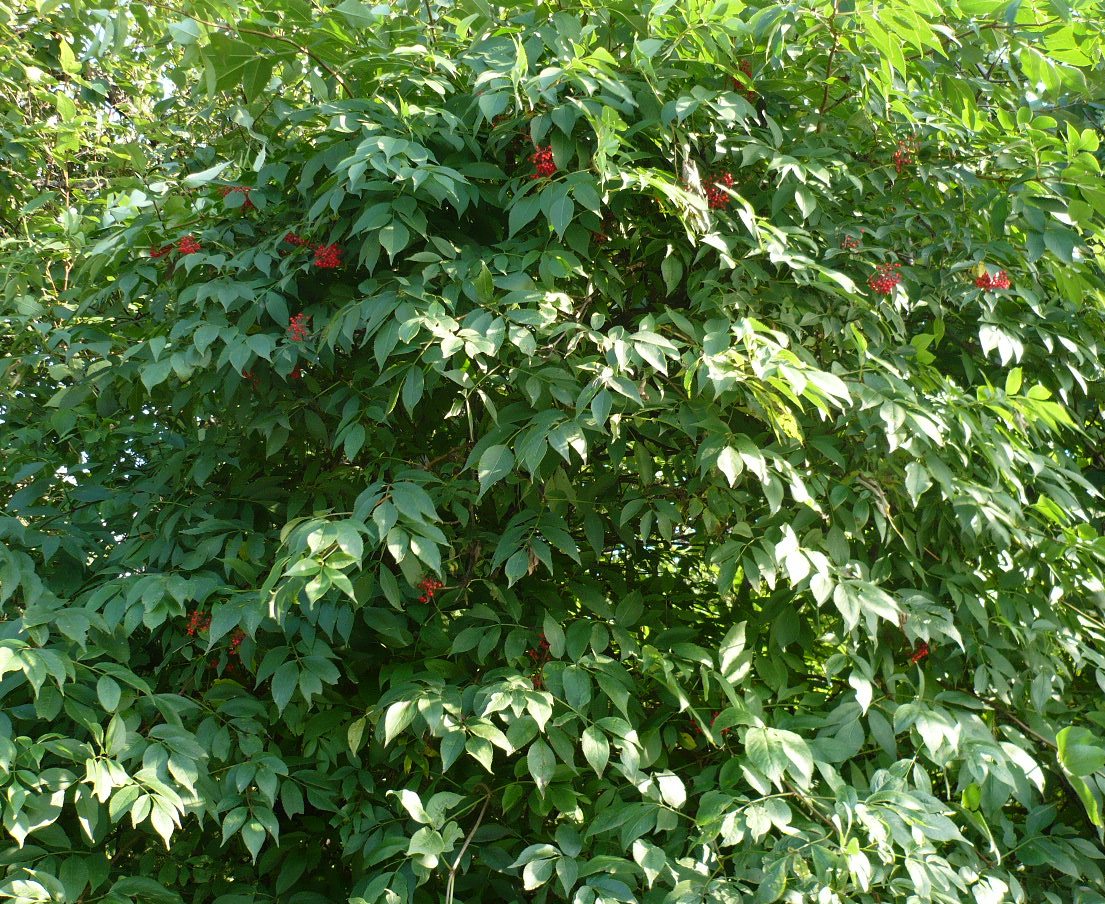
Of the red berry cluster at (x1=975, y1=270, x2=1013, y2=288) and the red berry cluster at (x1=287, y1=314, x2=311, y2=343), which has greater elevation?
the red berry cluster at (x1=287, y1=314, x2=311, y2=343)

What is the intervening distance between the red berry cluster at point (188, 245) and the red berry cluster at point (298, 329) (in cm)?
31

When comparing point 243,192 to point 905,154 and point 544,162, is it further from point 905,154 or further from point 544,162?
point 905,154

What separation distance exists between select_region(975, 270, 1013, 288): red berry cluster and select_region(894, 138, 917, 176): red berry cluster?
1.05 ft

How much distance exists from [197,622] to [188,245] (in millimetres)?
816

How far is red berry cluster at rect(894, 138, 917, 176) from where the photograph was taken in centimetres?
244

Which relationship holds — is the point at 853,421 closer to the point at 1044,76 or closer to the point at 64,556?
the point at 1044,76

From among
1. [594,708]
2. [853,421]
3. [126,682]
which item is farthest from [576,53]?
[126,682]

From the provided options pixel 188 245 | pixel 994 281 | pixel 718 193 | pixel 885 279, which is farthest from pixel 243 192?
pixel 994 281

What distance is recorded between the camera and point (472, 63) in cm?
217

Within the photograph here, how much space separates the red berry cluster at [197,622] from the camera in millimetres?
2143

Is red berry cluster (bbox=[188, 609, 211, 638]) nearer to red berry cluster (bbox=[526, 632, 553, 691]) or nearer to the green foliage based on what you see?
the green foliage

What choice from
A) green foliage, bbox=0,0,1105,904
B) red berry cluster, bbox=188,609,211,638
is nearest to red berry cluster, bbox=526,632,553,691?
green foliage, bbox=0,0,1105,904

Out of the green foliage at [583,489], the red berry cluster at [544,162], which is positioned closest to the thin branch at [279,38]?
the green foliage at [583,489]

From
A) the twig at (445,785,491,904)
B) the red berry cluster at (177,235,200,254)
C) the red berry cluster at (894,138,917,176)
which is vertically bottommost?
the twig at (445,785,491,904)
